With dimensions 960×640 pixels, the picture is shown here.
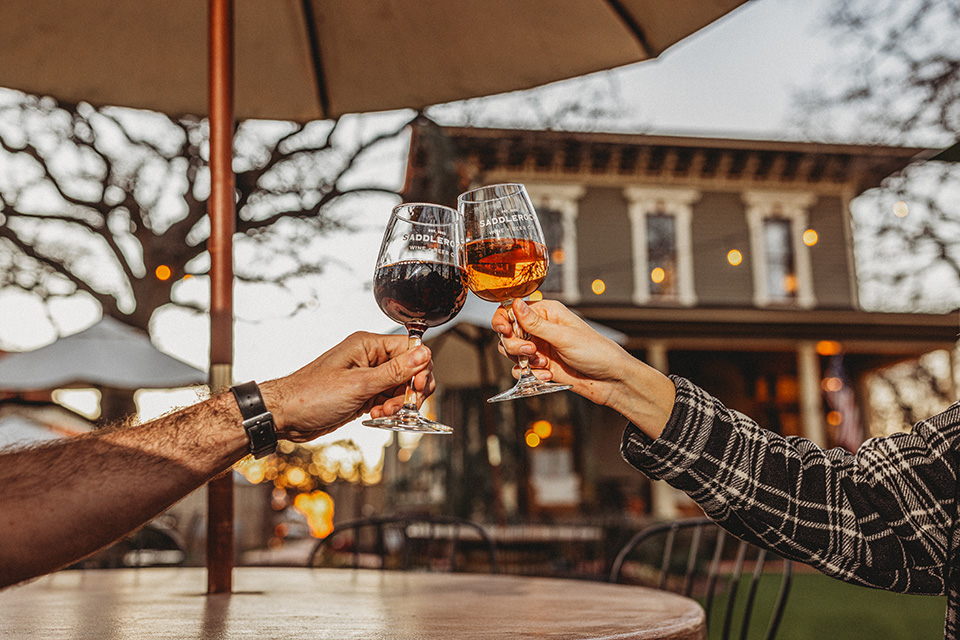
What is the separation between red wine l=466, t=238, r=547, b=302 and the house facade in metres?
11.0

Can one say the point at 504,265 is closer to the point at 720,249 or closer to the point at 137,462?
the point at 137,462

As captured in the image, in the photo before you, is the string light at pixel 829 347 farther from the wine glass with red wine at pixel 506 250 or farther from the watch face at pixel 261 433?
the watch face at pixel 261 433

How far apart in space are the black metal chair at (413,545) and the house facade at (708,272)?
372 centimetres

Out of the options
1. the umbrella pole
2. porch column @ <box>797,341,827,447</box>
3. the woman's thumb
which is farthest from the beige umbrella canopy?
porch column @ <box>797,341,827,447</box>

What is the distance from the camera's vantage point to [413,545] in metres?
7.74

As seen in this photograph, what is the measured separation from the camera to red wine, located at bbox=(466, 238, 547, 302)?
1121mm

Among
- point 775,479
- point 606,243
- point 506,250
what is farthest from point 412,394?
point 606,243

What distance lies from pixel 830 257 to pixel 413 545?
35.0ft

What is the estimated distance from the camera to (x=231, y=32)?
167 centimetres

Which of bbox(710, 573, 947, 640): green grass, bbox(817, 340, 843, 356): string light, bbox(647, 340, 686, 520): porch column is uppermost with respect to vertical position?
bbox(817, 340, 843, 356): string light

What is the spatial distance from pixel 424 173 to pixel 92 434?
29.0ft

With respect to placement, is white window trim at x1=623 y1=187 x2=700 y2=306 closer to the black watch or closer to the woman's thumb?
the woman's thumb

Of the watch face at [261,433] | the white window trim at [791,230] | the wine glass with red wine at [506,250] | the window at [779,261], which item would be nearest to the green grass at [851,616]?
the wine glass with red wine at [506,250]

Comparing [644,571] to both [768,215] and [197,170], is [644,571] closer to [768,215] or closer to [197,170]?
[197,170]
